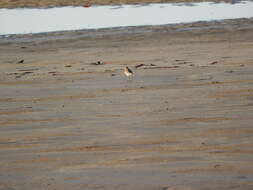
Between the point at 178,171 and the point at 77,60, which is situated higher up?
the point at 77,60

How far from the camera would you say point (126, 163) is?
20.2ft

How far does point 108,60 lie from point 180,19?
637cm

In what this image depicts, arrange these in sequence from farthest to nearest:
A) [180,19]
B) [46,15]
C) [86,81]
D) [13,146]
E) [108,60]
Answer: [46,15] → [180,19] → [108,60] → [86,81] → [13,146]

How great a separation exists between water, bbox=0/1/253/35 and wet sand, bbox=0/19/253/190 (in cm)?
395

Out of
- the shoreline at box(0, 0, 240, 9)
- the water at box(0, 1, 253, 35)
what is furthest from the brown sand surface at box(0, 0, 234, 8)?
the water at box(0, 1, 253, 35)

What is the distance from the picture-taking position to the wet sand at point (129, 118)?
5.88 m

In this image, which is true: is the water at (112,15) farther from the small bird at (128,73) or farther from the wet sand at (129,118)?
the small bird at (128,73)

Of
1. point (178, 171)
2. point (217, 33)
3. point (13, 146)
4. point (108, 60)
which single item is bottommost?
point (178, 171)

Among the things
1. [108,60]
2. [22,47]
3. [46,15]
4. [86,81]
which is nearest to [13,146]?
[86,81]

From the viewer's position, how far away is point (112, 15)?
19453 millimetres

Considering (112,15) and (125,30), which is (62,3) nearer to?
(112,15)

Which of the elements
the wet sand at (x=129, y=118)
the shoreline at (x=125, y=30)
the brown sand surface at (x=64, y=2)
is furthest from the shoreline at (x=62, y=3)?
the wet sand at (x=129, y=118)

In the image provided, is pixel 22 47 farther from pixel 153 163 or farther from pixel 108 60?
pixel 153 163

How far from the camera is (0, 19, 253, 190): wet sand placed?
231 inches
